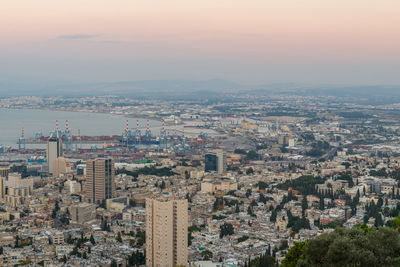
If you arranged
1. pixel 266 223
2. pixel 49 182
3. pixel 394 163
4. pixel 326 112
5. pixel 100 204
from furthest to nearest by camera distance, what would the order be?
pixel 326 112
pixel 394 163
pixel 49 182
pixel 100 204
pixel 266 223

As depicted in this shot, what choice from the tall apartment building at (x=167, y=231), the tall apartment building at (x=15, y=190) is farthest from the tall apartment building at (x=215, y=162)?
the tall apartment building at (x=167, y=231)

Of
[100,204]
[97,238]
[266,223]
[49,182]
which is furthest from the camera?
[49,182]

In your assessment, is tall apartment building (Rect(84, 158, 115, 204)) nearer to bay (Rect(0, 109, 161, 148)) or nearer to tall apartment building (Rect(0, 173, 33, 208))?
tall apartment building (Rect(0, 173, 33, 208))

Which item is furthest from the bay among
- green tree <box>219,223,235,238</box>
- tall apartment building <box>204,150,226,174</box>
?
green tree <box>219,223,235,238</box>

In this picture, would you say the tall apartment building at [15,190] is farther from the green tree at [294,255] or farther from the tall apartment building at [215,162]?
the green tree at [294,255]

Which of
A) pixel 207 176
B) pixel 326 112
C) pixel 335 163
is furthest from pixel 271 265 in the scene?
pixel 326 112

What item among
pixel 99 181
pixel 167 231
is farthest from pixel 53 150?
pixel 167 231

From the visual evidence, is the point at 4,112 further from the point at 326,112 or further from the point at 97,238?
the point at 97,238
